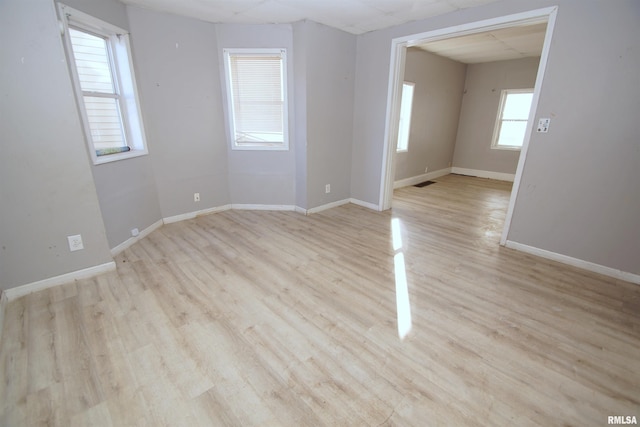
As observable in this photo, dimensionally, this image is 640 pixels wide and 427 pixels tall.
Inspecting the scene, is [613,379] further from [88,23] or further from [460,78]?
[460,78]

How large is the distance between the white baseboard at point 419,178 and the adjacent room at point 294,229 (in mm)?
1326

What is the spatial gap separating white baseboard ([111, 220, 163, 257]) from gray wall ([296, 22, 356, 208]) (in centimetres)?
203

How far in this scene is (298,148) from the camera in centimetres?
401

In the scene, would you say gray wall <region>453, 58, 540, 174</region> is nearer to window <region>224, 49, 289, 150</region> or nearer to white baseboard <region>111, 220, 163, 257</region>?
window <region>224, 49, 289, 150</region>

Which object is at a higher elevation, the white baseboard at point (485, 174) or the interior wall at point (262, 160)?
the interior wall at point (262, 160)

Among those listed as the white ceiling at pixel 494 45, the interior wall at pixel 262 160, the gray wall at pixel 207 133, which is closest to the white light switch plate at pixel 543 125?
the gray wall at pixel 207 133

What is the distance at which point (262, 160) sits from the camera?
412 cm

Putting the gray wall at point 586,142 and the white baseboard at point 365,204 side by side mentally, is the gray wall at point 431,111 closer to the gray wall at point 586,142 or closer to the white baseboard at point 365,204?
the white baseboard at point 365,204

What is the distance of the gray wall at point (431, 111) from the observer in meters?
5.48

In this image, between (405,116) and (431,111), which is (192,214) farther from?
(431,111)

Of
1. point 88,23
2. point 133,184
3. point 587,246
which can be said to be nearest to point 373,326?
point 587,246

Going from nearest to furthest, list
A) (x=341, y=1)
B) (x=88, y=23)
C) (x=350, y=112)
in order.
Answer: (x=88, y=23) < (x=341, y=1) < (x=350, y=112)

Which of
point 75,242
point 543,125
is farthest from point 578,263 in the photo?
point 75,242

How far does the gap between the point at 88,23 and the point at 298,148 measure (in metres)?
2.46
